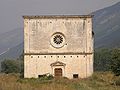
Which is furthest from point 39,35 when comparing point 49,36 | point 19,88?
point 19,88

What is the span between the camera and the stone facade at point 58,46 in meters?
46.8

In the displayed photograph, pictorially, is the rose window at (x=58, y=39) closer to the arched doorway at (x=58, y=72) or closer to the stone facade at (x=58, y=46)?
the stone facade at (x=58, y=46)

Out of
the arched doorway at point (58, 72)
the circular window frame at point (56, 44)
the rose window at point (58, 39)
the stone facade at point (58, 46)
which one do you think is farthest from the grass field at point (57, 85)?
the rose window at point (58, 39)

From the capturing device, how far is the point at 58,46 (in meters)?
47.2

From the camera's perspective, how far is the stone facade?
4678 centimetres

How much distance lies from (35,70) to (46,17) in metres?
5.99

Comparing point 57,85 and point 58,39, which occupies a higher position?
point 58,39

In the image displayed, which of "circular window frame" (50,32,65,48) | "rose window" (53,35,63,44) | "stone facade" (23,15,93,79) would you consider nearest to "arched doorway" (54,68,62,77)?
"stone facade" (23,15,93,79)

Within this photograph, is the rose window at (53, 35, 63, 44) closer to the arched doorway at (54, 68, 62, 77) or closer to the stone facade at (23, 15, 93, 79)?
the stone facade at (23, 15, 93, 79)

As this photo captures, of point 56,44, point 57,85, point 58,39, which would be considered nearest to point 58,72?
point 56,44

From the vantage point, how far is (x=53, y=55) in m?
46.9

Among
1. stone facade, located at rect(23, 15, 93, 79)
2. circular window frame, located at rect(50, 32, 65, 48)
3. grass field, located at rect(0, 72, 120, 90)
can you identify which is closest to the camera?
grass field, located at rect(0, 72, 120, 90)

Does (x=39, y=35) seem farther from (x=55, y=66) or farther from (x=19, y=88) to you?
(x=19, y=88)

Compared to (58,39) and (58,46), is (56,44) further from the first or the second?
(58,39)
